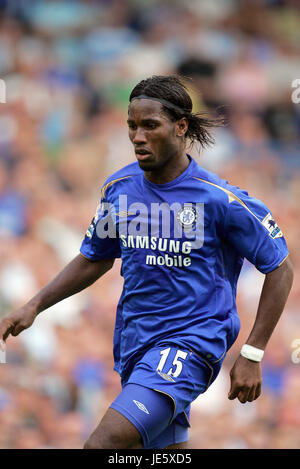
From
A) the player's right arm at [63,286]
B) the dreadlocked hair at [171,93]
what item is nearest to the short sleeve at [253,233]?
the dreadlocked hair at [171,93]

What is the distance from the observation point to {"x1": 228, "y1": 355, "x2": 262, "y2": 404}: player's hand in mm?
4176

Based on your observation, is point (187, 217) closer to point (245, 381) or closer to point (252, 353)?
point (252, 353)

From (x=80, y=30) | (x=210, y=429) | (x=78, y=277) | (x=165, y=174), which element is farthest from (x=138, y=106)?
(x=80, y=30)

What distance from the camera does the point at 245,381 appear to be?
165 inches

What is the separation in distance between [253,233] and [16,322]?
1.44 metres

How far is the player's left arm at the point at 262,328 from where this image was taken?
13.7 feet

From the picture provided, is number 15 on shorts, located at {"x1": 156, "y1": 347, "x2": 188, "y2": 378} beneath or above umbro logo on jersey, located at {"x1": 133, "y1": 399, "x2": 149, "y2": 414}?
above

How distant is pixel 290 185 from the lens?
1015 centimetres

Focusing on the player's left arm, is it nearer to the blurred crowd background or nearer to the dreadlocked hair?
the dreadlocked hair

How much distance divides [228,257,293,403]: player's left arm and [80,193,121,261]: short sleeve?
3.15 ft

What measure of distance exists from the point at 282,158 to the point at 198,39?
1972mm

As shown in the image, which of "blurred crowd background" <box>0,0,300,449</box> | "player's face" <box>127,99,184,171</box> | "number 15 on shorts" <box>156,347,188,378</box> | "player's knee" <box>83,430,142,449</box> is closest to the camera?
"player's knee" <box>83,430,142,449</box>

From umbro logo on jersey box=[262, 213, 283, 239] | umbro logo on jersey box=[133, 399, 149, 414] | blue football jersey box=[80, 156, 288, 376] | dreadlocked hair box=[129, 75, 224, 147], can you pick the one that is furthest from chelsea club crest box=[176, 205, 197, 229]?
umbro logo on jersey box=[133, 399, 149, 414]

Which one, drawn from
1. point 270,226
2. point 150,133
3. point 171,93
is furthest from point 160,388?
point 171,93
